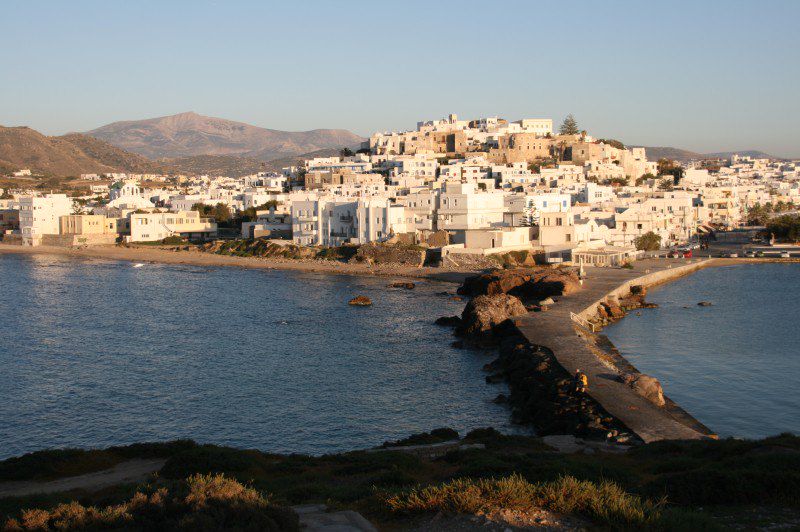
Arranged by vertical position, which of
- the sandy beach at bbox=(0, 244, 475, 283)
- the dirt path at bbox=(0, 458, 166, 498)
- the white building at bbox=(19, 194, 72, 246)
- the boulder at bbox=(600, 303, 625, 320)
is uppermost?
the white building at bbox=(19, 194, 72, 246)

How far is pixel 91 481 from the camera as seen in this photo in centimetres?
1152

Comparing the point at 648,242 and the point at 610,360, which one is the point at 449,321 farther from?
the point at 648,242

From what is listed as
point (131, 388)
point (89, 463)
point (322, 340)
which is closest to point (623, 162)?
point (322, 340)

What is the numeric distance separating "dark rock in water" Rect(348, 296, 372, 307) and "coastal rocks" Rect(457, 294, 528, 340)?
6.76 meters

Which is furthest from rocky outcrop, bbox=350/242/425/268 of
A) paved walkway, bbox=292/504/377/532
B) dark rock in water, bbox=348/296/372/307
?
paved walkway, bbox=292/504/377/532

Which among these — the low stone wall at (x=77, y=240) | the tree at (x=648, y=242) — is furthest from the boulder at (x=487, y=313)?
the low stone wall at (x=77, y=240)

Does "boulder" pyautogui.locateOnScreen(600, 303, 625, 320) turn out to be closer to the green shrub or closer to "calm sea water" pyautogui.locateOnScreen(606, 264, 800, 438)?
"calm sea water" pyautogui.locateOnScreen(606, 264, 800, 438)

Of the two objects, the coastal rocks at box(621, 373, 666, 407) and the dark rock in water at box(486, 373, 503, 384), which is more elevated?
the coastal rocks at box(621, 373, 666, 407)

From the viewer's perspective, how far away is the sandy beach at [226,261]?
44.2 metres

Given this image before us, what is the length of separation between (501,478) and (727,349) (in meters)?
17.8

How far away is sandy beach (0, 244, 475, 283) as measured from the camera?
44219 millimetres

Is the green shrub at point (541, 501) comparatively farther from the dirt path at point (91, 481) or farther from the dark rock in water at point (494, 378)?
the dark rock in water at point (494, 378)

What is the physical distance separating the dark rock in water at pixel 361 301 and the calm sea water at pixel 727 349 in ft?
35.0

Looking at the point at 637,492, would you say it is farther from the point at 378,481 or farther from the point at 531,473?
the point at 378,481
